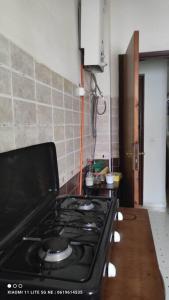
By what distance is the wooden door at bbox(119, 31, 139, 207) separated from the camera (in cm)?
173

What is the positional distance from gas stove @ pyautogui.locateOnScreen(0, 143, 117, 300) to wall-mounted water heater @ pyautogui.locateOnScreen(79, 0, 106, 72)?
99 cm

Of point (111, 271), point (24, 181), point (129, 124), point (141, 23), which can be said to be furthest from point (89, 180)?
point (141, 23)

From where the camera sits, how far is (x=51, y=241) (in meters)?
0.57

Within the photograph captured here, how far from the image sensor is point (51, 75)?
44.1 inches

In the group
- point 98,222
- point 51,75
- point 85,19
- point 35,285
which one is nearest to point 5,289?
point 35,285

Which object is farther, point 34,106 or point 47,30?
point 47,30

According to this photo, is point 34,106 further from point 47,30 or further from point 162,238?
point 162,238

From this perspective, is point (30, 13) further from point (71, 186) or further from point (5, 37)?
point (71, 186)

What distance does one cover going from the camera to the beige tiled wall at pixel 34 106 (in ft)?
2.43

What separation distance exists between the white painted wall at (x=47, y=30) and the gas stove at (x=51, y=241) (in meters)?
0.40

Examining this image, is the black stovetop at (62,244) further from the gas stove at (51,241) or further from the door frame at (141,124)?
the door frame at (141,124)

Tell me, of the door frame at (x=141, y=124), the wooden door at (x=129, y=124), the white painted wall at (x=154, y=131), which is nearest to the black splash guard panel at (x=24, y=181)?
the wooden door at (x=129, y=124)

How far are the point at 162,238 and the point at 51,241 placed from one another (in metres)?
2.04

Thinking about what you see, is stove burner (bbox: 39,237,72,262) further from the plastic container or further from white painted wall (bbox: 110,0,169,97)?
white painted wall (bbox: 110,0,169,97)
